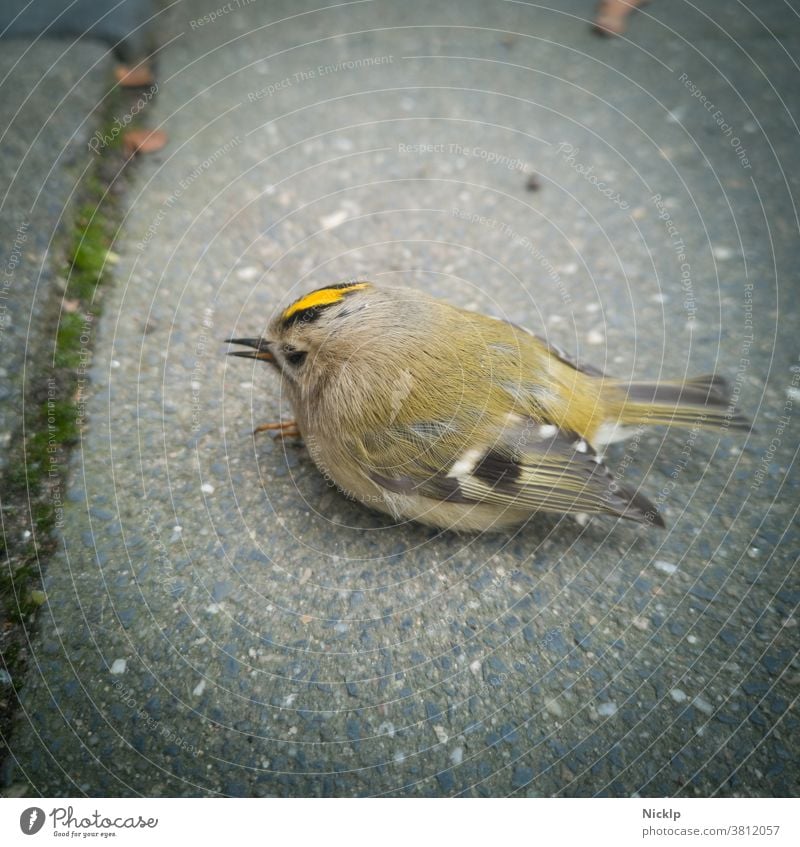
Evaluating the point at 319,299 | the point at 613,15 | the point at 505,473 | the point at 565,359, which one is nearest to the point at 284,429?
the point at 319,299

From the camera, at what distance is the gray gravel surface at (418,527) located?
4.75 ft

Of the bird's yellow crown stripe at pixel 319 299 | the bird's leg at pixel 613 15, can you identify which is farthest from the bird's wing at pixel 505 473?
the bird's leg at pixel 613 15

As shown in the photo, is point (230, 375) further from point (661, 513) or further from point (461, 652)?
point (661, 513)

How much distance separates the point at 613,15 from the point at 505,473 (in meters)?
2.66

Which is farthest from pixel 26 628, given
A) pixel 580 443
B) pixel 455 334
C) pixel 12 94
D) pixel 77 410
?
pixel 12 94

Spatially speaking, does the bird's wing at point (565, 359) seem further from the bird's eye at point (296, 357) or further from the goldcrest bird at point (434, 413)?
the bird's eye at point (296, 357)

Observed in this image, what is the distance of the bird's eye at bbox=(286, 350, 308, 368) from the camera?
69.5 inches

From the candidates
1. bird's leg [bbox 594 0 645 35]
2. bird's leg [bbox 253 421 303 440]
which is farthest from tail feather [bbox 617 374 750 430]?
bird's leg [bbox 594 0 645 35]

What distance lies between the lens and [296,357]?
1.78 m

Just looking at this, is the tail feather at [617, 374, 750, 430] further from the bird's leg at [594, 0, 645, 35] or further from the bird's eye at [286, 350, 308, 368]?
the bird's leg at [594, 0, 645, 35]

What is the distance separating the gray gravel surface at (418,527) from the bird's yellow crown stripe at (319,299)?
449 mm

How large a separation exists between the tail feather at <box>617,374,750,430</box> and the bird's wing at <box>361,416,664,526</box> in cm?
29

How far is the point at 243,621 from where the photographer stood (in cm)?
160

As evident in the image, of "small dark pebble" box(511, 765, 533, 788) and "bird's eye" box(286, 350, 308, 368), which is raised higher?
"bird's eye" box(286, 350, 308, 368)
